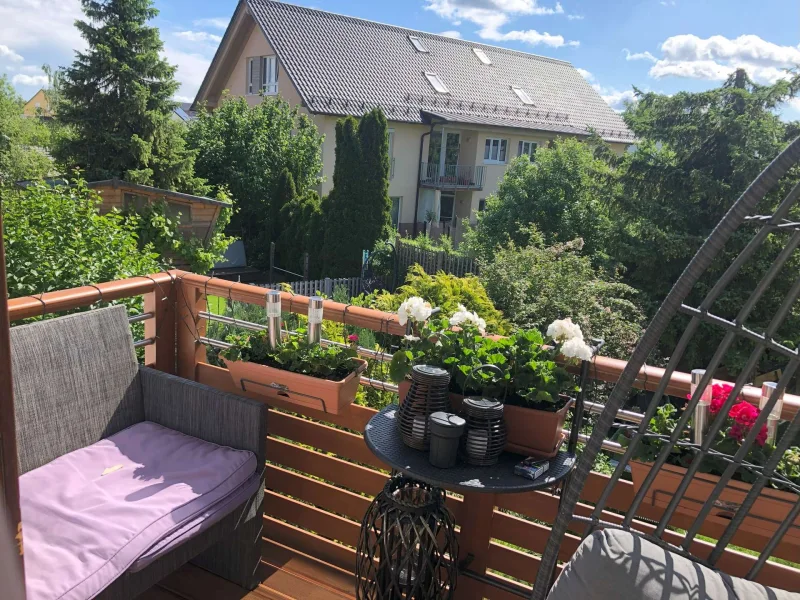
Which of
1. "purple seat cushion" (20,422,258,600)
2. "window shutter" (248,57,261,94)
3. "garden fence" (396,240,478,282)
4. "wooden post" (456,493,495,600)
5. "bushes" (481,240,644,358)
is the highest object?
"window shutter" (248,57,261,94)

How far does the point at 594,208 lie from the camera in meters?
11.9

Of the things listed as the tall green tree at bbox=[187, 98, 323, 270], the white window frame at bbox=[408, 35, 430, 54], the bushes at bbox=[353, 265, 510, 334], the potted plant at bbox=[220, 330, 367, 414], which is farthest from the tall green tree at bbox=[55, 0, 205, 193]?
the potted plant at bbox=[220, 330, 367, 414]

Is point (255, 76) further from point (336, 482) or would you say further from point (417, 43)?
point (336, 482)

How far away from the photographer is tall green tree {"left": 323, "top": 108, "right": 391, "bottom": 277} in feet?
37.7

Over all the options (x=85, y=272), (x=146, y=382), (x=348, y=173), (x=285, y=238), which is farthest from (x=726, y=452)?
(x=285, y=238)

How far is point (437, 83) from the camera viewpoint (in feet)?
55.9

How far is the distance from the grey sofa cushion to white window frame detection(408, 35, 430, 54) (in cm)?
1811

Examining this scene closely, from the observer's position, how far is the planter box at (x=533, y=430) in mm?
1430

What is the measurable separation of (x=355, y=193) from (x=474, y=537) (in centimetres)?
1029

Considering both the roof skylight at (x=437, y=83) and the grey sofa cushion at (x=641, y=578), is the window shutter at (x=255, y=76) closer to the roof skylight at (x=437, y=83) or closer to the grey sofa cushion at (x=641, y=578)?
the roof skylight at (x=437, y=83)

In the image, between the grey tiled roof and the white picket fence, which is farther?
the grey tiled roof

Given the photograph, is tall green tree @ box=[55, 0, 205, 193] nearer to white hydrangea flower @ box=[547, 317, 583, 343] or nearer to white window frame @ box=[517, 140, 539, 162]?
white hydrangea flower @ box=[547, 317, 583, 343]

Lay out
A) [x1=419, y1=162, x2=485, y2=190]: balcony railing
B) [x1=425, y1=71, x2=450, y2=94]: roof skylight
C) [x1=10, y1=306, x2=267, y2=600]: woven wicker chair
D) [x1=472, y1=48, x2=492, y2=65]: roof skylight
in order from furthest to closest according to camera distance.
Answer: [x1=472, y1=48, x2=492, y2=65]: roof skylight < [x1=425, y1=71, x2=450, y2=94]: roof skylight < [x1=419, y1=162, x2=485, y2=190]: balcony railing < [x1=10, y1=306, x2=267, y2=600]: woven wicker chair

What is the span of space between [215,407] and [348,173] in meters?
10.1
